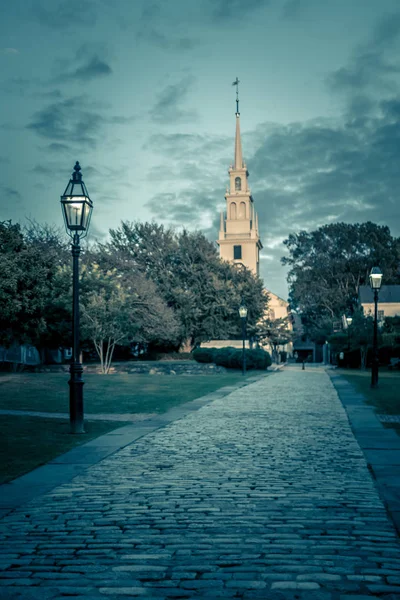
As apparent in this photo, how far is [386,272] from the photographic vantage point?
7056 centimetres

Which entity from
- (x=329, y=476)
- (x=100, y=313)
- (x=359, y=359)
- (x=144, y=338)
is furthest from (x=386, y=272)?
(x=329, y=476)

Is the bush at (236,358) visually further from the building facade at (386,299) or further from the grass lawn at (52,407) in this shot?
the building facade at (386,299)

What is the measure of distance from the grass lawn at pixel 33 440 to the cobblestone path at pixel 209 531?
0.89 meters

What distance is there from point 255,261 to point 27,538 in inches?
2769

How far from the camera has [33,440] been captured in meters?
9.73

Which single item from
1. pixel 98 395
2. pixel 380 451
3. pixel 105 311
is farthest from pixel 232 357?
pixel 380 451

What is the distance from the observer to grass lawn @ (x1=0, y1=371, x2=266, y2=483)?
334 inches

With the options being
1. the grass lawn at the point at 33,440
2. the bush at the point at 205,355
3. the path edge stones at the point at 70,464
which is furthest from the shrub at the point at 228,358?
the grass lawn at the point at 33,440

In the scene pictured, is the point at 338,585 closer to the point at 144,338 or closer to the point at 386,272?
the point at 144,338

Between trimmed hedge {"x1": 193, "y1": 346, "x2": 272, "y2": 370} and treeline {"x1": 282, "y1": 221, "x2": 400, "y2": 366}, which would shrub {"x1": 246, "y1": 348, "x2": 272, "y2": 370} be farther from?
treeline {"x1": 282, "y1": 221, "x2": 400, "y2": 366}

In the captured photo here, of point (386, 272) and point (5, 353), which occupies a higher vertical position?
point (386, 272)

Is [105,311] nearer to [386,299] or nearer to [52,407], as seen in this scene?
[52,407]

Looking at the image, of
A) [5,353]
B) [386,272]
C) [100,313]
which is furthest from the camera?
[386,272]

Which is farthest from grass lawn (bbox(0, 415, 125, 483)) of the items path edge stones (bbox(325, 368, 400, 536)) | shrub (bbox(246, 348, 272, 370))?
shrub (bbox(246, 348, 272, 370))
